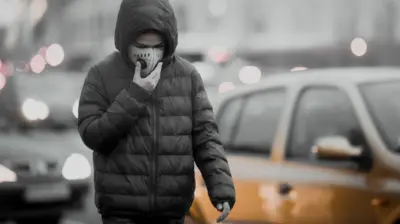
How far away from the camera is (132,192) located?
4477mm

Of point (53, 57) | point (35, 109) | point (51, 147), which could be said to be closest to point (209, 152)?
point (51, 147)

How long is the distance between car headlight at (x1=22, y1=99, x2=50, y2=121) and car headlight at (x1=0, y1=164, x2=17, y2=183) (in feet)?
22.3

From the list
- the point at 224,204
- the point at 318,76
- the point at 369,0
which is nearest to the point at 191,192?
the point at 224,204

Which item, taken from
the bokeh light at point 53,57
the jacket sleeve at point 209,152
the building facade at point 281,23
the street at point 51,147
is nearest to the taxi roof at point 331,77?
the jacket sleeve at point 209,152

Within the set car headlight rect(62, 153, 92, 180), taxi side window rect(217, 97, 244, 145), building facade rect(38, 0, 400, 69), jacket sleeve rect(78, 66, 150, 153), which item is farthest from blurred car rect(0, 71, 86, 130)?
building facade rect(38, 0, 400, 69)

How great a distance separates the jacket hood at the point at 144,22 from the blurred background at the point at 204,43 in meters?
4.04

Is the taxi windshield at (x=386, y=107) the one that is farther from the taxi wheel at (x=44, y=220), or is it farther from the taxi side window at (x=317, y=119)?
the taxi wheel at (x=44, y=220)

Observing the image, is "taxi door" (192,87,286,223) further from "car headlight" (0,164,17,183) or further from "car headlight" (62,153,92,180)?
"car headlight" (62,153,92,180)

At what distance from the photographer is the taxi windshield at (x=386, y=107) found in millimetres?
6070

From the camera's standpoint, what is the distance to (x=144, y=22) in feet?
14.6

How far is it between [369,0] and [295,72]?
40488 millimetres

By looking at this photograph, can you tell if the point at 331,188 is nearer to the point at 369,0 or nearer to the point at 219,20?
the point at 369,0

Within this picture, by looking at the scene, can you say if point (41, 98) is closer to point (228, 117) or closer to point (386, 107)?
point (228, 117)

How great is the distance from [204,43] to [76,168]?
16450mm
